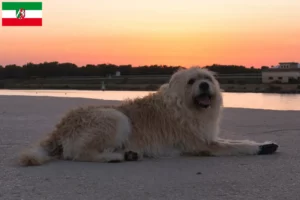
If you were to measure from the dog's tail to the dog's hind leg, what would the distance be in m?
2.22

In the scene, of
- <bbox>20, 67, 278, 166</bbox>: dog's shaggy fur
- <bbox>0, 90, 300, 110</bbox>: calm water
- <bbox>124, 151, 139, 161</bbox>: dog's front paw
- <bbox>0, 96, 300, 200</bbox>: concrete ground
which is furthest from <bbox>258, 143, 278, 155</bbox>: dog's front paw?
<bbox>0, 90, 300, 110</bbox>: calm water

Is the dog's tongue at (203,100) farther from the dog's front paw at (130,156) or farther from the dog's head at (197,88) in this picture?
the dog's front paw at (130,156)

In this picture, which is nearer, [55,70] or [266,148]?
[266,148]

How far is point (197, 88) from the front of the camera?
6512 mm

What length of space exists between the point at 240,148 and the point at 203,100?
0.89 meters

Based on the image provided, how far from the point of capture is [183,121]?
6.70 metres

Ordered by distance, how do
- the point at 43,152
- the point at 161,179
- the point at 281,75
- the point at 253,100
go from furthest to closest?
the point at 281,75
the point at 253,100
the point at 43,152
the point at 161,179

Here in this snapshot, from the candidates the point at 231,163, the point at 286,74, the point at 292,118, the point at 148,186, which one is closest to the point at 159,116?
the point at 231,163

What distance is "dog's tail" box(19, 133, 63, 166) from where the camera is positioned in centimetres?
569

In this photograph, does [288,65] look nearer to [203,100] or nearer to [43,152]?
[203,100]

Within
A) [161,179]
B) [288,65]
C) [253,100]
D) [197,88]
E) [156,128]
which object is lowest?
[253,100]

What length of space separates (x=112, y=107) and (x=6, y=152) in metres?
1.77

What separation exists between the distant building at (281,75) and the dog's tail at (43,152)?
7841 cm

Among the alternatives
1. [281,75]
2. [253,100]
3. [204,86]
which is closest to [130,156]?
[204,86]
